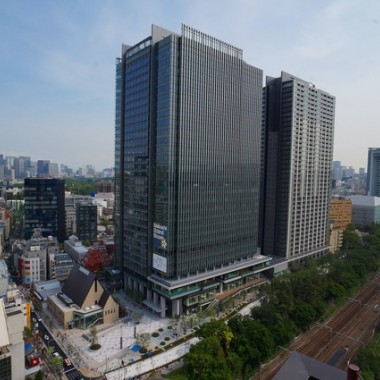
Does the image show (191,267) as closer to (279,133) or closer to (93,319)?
(93,319)

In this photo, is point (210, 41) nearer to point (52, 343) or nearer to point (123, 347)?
point (123, 347)

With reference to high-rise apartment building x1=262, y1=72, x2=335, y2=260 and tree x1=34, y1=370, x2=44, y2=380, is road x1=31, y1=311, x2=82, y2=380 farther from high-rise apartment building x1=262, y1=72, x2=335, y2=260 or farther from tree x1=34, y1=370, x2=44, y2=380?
high-rise apartment building x1=262, y1=72, x2=335, y2=260

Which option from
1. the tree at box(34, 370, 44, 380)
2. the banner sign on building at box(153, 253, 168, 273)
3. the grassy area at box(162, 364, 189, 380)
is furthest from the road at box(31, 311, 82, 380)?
the banner sign on building at box(153, 253, 168, 273)

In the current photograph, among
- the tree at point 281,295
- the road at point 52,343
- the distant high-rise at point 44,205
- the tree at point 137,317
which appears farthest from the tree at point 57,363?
the distant high-rise at point 44,205

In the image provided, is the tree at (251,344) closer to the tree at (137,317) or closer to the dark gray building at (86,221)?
the tree at (137,317)

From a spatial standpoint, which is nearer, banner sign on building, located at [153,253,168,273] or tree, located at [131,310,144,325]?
tree, located at [131,310,144,325]

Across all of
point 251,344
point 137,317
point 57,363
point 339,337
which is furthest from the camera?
point 137,317

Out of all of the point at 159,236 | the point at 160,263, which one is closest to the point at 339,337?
the point at 160,263
